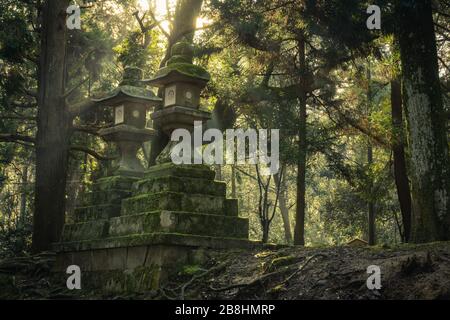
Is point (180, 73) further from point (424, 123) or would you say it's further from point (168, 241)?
point (424, 123)

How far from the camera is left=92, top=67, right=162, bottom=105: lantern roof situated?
11914mm

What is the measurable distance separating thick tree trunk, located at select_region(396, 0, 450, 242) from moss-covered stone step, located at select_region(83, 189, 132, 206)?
221 inches

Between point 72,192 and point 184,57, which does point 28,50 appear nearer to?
point 184,57

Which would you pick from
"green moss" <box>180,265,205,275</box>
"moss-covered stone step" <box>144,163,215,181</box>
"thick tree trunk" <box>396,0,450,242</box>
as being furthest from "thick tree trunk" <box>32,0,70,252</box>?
"thick tree trunk" <box>396,0,450,242</box>

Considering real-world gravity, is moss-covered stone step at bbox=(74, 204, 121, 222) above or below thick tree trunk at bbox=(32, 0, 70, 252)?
below

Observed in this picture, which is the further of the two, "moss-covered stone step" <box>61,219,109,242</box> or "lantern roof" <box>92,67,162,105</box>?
"lantern roof" <box>92,67,162,105</box>

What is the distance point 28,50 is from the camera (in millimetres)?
16062

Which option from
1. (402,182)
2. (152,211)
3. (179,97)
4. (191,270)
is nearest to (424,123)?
(179,97)

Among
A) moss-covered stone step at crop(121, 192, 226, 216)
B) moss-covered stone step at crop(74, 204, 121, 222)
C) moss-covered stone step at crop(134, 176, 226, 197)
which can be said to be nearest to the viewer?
moss-covered stone step at crop(121, 192, 226, 216)

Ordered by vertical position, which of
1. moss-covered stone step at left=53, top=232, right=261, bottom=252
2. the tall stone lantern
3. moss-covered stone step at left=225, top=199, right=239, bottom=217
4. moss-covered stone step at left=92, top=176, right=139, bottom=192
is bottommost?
moss-covered stone step at left=53, top=232, right=261, bottom=252

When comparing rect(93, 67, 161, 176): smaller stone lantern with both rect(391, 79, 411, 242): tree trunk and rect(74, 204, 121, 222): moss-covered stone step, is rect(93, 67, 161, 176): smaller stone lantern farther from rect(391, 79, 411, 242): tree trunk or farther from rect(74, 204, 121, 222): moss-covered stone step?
rect(391, 79, 411, 242): tree trunk

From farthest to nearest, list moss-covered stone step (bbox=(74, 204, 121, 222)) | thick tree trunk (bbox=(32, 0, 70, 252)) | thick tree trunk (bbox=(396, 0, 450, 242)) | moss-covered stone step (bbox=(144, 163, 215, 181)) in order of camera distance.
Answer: thick tree trunk (bbox=(32, 0, 70, 252)) < moss-covered stone step (bbox=(74, 204, 121, 222)) < moss-covered stone step (bbox=(144, 163, 215, 181)) < thick tree trunk (bbox=(396, 0, 450, 242))

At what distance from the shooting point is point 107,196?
38.2 feet

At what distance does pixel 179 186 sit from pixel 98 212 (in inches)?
89.2
